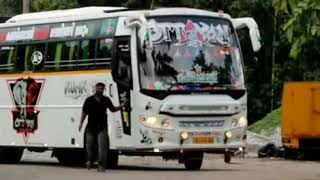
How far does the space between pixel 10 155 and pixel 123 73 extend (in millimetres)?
5843

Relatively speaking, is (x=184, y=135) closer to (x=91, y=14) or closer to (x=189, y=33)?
(x=189, y=33)

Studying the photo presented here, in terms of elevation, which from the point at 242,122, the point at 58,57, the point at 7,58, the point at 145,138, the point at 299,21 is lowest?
the point at 145,138

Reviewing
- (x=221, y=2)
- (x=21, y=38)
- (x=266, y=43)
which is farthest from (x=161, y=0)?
(x=21, y=38)

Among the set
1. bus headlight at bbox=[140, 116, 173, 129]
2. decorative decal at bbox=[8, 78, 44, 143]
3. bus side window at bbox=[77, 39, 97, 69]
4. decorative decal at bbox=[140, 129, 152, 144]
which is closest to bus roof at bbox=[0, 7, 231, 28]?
bus side window at bbox=[77, 39, 97, 69]

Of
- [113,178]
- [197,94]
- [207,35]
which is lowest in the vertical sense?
[113,178]

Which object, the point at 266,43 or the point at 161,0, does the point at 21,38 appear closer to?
the point at 161,0

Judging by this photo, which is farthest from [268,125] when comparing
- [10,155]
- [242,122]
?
[242,122]

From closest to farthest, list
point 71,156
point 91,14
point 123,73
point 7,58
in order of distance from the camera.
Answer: point 123,73 < point 91,14 < point 7,58 < point 71,156

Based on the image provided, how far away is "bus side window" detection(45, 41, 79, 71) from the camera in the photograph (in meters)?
20.0

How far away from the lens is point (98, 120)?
60.5 ft

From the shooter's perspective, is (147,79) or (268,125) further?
(268,125)

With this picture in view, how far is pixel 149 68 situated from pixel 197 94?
1.20m

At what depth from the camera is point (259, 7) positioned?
4178 centimetres

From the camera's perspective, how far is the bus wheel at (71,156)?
864 inches
